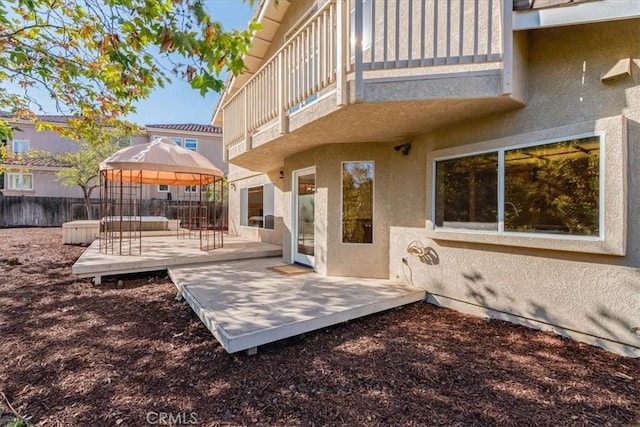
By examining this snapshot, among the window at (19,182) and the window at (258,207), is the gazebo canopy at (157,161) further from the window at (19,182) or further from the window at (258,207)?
the window at (19,182)

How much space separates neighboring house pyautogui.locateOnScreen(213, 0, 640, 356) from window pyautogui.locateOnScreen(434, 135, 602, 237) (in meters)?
0.02

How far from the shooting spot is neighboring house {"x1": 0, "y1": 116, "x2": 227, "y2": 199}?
22.5 m

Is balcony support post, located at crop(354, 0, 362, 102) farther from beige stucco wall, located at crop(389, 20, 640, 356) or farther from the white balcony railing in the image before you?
beige stucco wall, located at crop(389, 20, 640, 356)

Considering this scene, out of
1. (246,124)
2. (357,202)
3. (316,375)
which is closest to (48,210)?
(246,124)

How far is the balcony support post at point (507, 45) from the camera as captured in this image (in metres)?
3.79

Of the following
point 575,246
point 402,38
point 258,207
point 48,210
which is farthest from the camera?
point 48,210

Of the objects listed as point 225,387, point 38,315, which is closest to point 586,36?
point 225,387

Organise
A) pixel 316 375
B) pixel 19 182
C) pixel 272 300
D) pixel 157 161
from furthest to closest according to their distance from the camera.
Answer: pixel 19 182 → pixel 157 161 → pixel 272 300 → pixel 316 375

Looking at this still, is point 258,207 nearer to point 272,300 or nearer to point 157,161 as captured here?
point 157,161

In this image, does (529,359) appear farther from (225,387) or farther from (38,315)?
(38,315)

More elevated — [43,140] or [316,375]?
[43,140]

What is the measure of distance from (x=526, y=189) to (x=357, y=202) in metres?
2.97

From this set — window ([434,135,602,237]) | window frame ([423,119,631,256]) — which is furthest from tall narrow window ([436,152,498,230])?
window frame ([423,119,631,256])

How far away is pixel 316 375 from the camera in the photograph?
3.21 metres
